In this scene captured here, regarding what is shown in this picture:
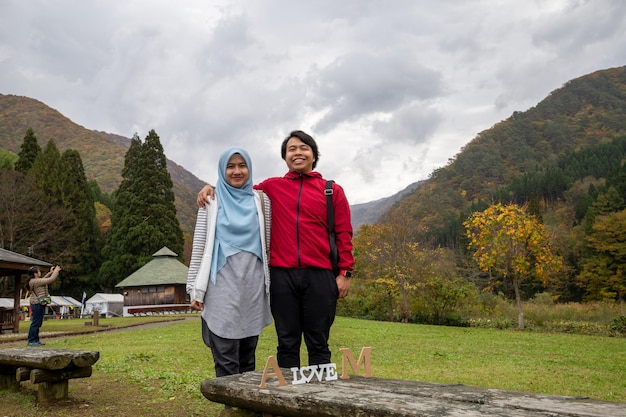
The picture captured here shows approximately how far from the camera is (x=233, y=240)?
11.2 feet

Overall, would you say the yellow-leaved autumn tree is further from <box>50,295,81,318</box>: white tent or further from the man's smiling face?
<box>50,295,81,318</box>: white tent

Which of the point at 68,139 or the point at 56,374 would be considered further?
the point at 68,139

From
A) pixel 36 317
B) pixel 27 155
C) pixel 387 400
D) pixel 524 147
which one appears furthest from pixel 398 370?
pixel 524 147

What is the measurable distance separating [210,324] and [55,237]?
36.4 meters

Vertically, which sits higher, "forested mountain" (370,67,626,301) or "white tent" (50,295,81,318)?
"forested mountain" (370,67,626,301)

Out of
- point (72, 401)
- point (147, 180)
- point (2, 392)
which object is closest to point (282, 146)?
point (72, 401)

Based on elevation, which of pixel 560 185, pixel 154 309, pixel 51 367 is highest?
pixel 560 185

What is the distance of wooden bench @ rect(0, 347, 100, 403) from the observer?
4406 mm

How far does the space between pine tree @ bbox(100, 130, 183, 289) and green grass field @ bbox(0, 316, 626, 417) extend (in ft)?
81.3

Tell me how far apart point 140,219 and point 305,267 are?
35.4 metres

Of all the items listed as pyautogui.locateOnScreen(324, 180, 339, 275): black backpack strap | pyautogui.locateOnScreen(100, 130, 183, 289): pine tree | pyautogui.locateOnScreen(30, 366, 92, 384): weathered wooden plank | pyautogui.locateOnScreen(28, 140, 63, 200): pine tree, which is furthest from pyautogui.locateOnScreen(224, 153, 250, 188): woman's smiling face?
pyautogui.locateOnScreen(28, 140, 63, 200): pine tree

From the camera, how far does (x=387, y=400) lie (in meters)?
2.10

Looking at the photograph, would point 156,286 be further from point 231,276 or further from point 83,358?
point 231,276

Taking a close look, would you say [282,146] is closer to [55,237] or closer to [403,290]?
[403,290]
